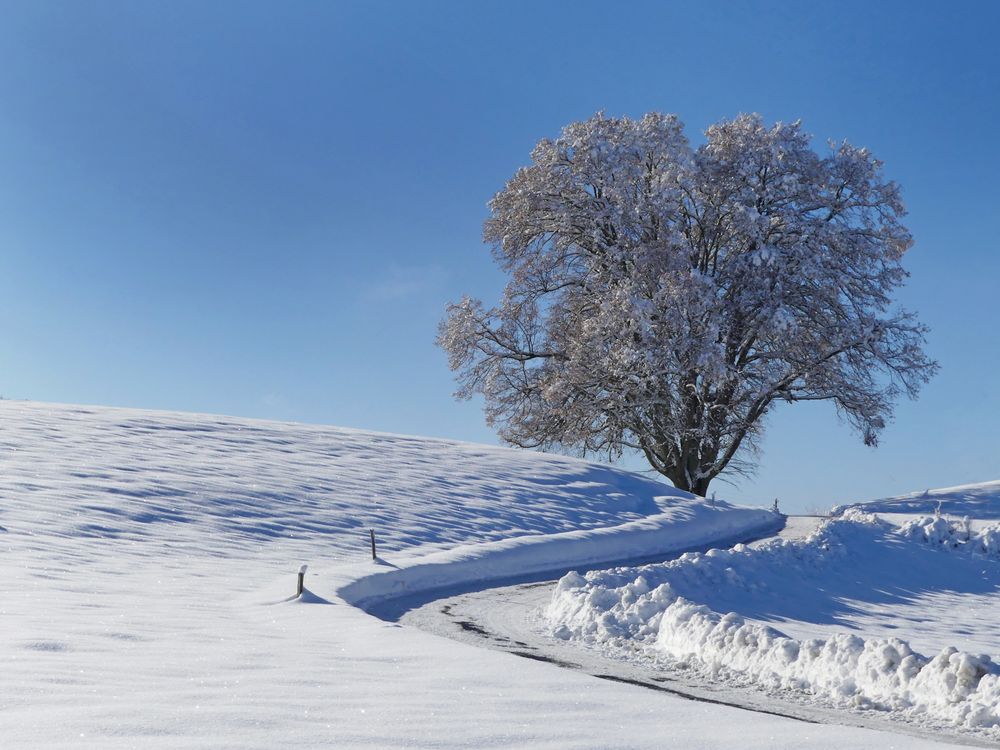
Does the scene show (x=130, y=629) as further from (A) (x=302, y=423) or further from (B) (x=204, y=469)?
(A) (x=302, y=423)

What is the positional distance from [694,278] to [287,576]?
15.3 m

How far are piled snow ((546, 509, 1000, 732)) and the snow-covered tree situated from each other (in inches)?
483

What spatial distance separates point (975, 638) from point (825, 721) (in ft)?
15.5

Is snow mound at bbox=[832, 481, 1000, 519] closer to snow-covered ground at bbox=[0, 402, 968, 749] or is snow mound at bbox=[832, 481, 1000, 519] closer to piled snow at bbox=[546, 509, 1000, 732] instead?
snow-covered ground at bbox=[0, 402, 968, 749]

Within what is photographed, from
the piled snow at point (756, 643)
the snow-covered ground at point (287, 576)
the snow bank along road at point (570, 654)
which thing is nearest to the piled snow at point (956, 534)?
the snow-covered ground at point (287, 576)

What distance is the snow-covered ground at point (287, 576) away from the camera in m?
4.46

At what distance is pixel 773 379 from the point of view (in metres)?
25.7

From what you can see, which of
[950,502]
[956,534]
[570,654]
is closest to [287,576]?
[570,654]

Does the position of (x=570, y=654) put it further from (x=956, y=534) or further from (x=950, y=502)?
(x=950, y=502)

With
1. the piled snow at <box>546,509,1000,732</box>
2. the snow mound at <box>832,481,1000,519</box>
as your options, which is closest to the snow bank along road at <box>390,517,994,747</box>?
the piled snow at <box>546,509,1000,732</box>

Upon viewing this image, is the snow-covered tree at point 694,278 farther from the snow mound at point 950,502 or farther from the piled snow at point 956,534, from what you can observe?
the piled snow at point 956,534

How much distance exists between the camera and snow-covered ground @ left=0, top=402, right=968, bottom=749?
14.6 ft

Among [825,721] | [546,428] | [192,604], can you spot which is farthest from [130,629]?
[546,428]

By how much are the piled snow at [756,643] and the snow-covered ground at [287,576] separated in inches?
59.1
